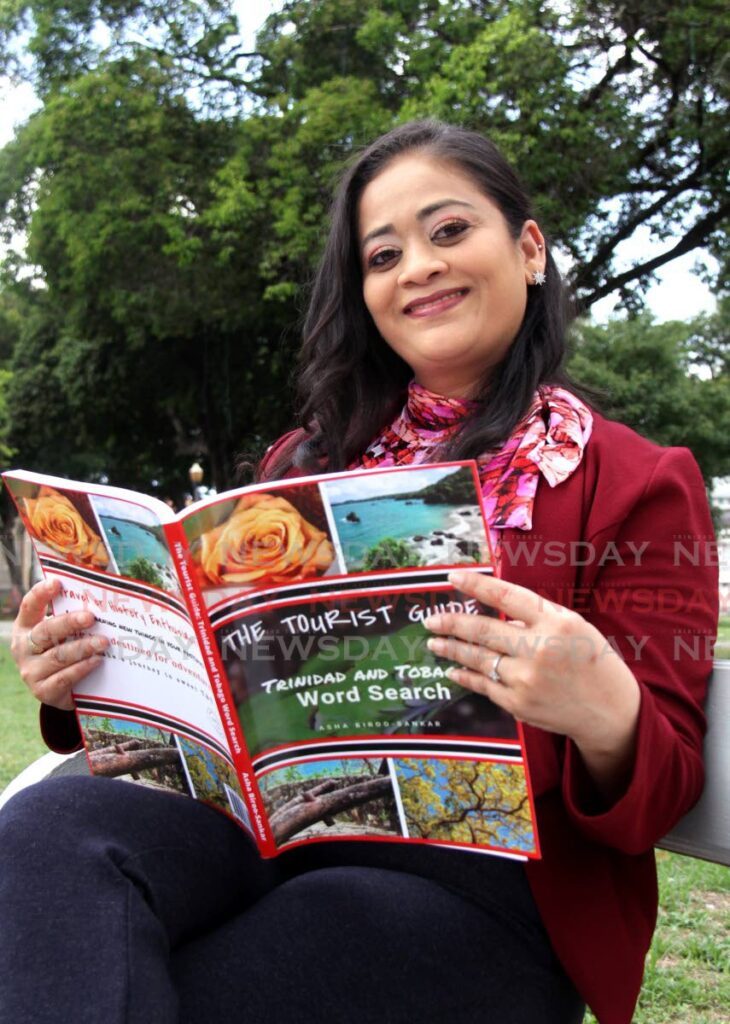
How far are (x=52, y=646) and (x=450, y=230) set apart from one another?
2.80 feet

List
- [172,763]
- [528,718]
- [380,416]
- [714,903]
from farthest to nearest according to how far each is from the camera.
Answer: [714,903] < [380,416] < [172,763] < [528,718]

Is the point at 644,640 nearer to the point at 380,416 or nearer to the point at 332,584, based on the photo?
the point at 332,584

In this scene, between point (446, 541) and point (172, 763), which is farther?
point (172, 763)

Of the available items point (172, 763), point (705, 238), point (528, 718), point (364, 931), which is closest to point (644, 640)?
point (528, 718)

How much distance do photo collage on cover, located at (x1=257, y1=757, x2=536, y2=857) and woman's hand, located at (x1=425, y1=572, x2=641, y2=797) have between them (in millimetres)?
88

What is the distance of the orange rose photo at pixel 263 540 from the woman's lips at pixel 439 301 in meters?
0.57

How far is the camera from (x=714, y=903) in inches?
101

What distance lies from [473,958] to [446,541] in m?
0.51

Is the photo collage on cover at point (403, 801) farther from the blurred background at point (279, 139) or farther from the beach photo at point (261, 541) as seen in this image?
the blurred background at point (279, 139)

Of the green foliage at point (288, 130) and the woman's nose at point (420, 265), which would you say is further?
the green foliage at point (288, 130)

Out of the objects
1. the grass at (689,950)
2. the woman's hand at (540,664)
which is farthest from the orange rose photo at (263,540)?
the grass at (689,950)

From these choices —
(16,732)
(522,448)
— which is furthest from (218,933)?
(16,732)

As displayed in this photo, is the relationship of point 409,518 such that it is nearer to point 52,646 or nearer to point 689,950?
point 52,646

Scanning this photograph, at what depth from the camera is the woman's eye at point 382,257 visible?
5.16 ft
